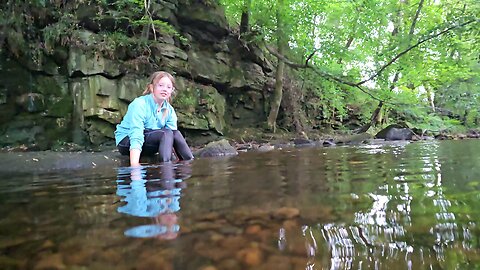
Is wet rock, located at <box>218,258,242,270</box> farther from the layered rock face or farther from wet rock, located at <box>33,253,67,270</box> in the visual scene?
the layered rock face

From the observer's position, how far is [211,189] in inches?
81.4

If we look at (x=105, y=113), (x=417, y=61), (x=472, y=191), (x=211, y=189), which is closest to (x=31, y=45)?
(x=105, y=113)

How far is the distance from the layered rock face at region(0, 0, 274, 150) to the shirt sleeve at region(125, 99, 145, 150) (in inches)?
148

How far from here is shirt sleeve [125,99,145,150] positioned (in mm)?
4352

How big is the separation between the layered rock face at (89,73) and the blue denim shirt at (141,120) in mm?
3461

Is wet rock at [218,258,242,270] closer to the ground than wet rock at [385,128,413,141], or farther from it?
closer to the ground

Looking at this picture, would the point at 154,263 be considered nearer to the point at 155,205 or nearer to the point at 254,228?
the point at 254,228

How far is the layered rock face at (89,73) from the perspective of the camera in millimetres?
7742

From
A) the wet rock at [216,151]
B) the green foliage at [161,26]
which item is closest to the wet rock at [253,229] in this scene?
the wet rock at [216,151]

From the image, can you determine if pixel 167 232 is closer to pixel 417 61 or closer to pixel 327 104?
pixel 417 61

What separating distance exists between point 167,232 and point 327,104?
15912mm

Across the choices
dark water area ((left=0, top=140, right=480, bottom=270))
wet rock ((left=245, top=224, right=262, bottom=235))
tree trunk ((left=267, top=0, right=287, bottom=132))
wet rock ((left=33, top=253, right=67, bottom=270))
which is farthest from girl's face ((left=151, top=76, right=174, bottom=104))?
tree trunk ((left=267, top=0, right=287, bottom=132))

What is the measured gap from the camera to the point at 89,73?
8102 mm

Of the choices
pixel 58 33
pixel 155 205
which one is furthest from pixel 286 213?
pixel 58 33
